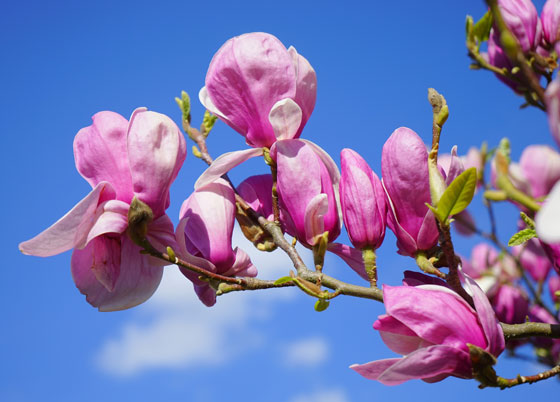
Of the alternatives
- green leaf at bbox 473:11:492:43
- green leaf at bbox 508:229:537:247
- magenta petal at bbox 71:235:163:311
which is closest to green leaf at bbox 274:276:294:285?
magenta petal at bbox 71:235:163:311

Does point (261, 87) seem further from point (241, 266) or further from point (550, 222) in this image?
point (550, 222)

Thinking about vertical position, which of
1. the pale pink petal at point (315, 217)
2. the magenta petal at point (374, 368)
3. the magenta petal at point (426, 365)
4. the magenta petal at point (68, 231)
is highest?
the magenta petal at point (68, 231)

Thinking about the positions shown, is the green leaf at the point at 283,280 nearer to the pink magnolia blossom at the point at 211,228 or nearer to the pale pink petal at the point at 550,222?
the pink magnolia blossom at the point at 211,228

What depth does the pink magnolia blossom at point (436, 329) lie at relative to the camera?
724 millimetres

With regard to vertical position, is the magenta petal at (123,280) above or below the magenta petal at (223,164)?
below

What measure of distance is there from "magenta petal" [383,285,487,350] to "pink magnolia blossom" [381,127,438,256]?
14cm

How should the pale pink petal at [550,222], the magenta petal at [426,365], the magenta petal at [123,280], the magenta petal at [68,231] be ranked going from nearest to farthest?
the pale pink petal at [550,222] < the magenta petal at [426,365] < the magenta petal at [68,231] < the magenta petal at [123,280]

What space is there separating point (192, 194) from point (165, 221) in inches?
3.4

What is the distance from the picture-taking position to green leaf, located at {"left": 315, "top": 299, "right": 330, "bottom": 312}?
2.75ft

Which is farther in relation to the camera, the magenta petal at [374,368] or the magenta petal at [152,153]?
the magenta petal at [152,153]

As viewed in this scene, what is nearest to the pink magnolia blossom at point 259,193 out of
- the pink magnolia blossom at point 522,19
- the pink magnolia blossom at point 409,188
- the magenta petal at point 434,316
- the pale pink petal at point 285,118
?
the pale pink petal at point 285,118

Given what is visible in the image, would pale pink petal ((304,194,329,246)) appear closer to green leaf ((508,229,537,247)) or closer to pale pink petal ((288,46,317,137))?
pale pink petal ((288,46,317,137))

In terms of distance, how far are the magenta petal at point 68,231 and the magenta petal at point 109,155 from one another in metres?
0.03

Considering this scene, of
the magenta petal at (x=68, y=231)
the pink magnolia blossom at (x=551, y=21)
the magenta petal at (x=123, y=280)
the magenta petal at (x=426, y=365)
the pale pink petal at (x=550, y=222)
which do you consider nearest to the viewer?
the pale pink petal at (x=550, y=222)
